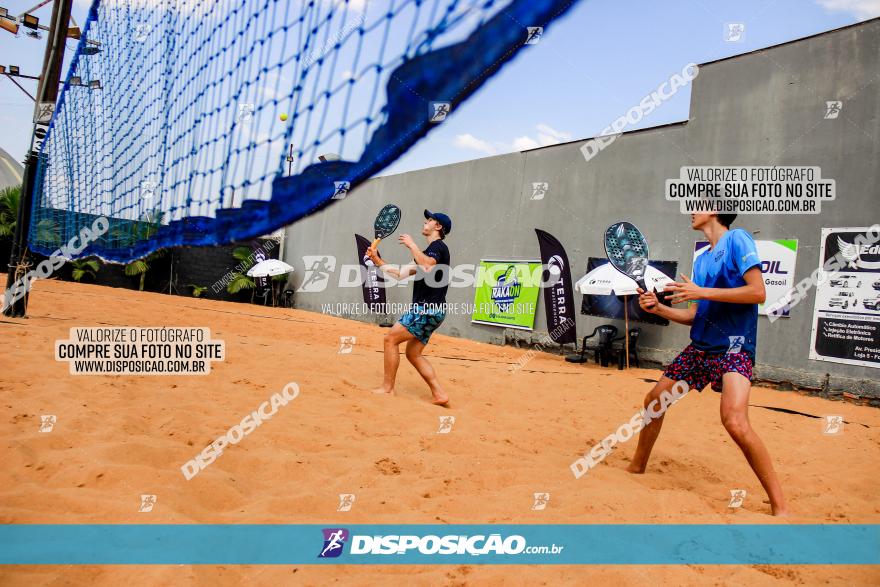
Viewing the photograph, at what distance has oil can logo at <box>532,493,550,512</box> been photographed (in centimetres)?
238

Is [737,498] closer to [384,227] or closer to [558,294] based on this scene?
[384,227]

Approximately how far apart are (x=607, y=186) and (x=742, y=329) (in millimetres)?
6924

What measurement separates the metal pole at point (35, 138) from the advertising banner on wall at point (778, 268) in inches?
324

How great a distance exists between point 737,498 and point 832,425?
120 inches

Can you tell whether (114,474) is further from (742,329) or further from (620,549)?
(742,329)

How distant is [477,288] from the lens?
11391 mm

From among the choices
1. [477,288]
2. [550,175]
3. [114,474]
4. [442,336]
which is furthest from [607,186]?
[114,474]

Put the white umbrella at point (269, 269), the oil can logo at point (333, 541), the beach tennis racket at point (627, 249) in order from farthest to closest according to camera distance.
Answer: the white umbrella at point (269, 269) < the beach tennis racket at point (627, 249) < the oil can logo at point (333, 541)

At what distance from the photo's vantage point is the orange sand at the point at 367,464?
6.23 ft

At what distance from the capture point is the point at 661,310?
2895 millimetres

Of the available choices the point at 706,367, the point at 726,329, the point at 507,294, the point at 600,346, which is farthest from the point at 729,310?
the point at 507,294

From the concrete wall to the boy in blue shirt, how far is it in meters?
5.08

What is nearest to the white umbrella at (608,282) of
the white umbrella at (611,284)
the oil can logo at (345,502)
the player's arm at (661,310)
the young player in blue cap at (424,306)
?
the white umbrella at (611,284)

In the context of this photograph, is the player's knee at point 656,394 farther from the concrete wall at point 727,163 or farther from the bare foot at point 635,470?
the concrete wall at point 727,163
